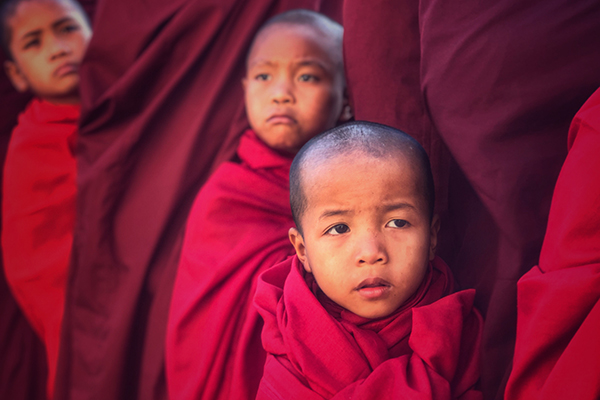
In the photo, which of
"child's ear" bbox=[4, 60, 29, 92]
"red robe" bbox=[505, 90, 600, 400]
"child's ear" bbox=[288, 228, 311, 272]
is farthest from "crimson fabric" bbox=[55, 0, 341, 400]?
"red robe" bbox=[505, 90, 600, 400]

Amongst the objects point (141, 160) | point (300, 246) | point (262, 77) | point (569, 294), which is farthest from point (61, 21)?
point (569, 294)

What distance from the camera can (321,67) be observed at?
106cm

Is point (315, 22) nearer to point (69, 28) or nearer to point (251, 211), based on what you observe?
point (251, 211)

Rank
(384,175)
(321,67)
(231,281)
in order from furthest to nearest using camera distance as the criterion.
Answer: (321,67)
(231,281)
(384,175)

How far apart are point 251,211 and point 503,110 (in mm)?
502

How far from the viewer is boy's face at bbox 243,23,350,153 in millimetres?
1015

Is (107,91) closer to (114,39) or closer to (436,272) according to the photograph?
(114,39)

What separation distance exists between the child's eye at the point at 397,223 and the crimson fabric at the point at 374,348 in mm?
96

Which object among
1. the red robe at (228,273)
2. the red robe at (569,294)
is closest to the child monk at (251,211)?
the red robe at (228,273)

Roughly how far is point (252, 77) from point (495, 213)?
0.60m

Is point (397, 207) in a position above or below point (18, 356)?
above

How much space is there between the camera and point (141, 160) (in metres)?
1.33

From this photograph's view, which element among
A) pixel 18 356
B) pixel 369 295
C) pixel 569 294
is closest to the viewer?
pixel 569 294

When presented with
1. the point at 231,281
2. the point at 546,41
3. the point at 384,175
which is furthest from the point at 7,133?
the point at 546,41
